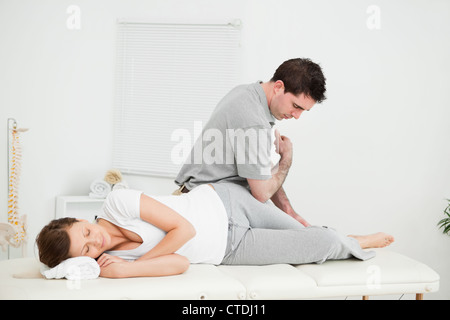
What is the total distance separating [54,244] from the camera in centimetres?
167

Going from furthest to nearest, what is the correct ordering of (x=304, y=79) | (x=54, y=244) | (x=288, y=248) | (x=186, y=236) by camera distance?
1. (x=304, y=79)
2. (x=288, y=248)
3. (x=186, y=236)
4. (x=54, y=244)

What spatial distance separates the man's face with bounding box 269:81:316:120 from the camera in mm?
2178

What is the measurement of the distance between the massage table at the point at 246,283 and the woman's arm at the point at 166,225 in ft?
0.33

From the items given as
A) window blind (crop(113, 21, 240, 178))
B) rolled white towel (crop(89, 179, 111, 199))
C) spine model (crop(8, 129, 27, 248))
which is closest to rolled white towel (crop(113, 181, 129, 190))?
rolled white towel (crop(89, 179, 111, 199))

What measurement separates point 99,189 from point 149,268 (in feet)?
6.15

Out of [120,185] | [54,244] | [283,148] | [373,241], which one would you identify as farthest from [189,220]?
[120,185]

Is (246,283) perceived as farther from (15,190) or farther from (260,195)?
(15,190)

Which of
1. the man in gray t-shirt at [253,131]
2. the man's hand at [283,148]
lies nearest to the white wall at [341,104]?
the man's hand at [283,148]

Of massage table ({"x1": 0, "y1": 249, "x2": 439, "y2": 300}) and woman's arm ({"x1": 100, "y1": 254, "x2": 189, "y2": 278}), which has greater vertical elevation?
woman's arm ({"x1": 100, "y1": 254, "x2": 189, "y2": 278})

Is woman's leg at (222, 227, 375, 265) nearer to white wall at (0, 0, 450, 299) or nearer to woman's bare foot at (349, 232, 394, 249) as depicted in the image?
woman's bare foot at (349, 232, 394, 249)

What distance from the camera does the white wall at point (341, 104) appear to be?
3.52m

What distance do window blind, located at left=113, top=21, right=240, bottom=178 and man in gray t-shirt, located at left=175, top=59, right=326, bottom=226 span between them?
144 centimetres
